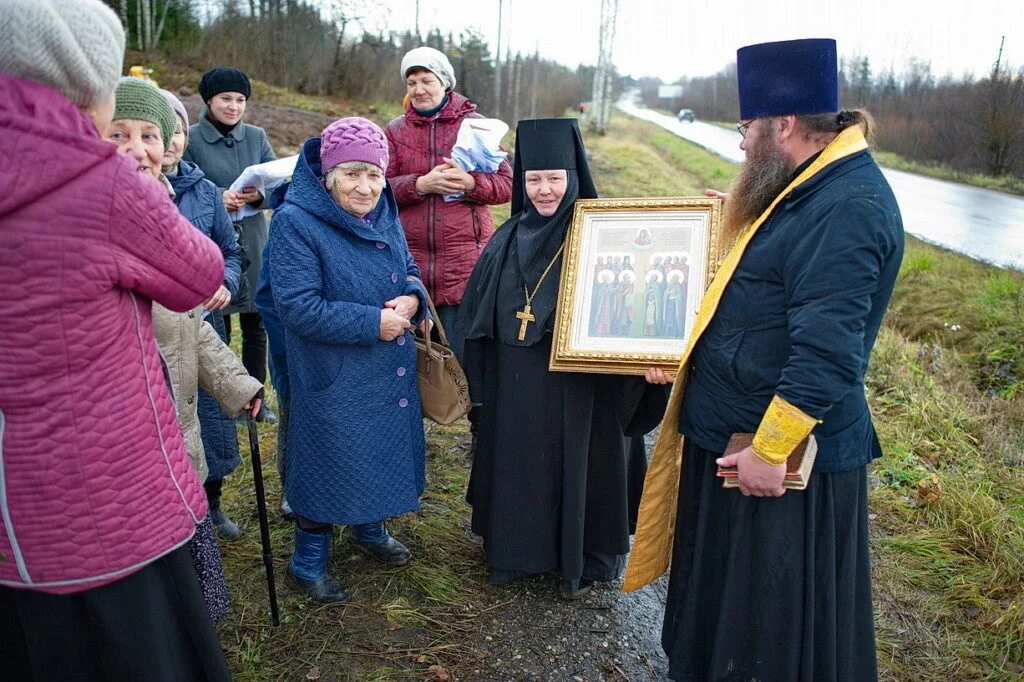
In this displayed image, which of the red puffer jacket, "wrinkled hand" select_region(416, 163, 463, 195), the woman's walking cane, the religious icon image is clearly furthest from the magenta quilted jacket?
the red puffer jacket

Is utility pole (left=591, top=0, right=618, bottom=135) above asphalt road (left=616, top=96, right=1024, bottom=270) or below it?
above

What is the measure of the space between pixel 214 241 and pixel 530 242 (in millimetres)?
1469

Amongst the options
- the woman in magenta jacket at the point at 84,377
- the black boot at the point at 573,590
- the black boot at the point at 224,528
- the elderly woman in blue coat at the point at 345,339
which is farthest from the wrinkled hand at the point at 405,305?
the black boot at the point at 224,528

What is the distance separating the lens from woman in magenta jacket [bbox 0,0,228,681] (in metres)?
1.56

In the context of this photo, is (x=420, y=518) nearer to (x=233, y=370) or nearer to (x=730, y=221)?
(x=233, y=370)

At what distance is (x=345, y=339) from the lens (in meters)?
3.08

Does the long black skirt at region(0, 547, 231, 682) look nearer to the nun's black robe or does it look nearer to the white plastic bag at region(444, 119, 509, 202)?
the nun's black robe

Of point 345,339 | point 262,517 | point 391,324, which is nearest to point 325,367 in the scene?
point 345,339

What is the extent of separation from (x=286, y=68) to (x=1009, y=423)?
76.5 ft

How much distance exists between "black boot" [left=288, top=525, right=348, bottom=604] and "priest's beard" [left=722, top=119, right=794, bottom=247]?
2.28 metres

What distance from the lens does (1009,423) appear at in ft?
18.9

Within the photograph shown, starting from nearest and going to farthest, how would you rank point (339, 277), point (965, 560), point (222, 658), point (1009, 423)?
point (222, 658), point (339, 277), point (965, 560), point (1009, 423)

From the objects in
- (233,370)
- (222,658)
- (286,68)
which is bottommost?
(222,658)

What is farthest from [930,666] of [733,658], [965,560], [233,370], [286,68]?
[286,68]
